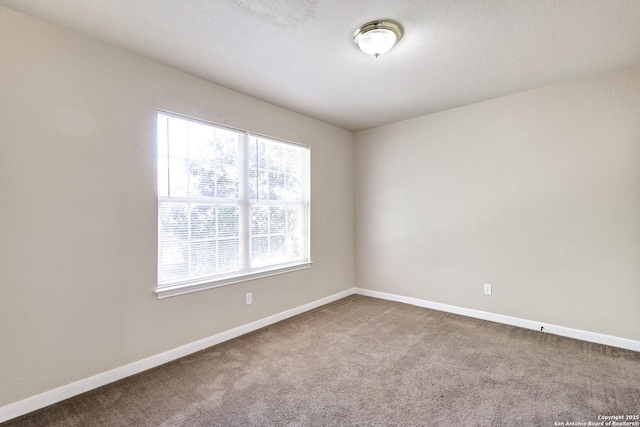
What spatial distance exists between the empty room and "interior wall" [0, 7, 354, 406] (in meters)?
0.01

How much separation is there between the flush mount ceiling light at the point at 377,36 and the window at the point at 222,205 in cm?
158

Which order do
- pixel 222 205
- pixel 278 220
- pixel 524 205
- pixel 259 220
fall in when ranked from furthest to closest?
pixel 278 220 → pixel 259 220 → pixel 524 205 → pixel 222 205

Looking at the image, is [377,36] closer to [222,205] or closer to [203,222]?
[222,205]

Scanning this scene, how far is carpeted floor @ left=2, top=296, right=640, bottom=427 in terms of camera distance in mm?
1845

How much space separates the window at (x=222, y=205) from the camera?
2639mm

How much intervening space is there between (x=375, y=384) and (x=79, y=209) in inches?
98.0

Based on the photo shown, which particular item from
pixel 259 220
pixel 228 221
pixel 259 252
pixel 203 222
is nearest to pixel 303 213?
pixel 259 220

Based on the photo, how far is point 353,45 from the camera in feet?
7.46

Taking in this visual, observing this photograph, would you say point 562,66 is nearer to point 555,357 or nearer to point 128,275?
point 555,357

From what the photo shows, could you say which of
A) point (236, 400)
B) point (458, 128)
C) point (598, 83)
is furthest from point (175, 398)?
point (598, 83)

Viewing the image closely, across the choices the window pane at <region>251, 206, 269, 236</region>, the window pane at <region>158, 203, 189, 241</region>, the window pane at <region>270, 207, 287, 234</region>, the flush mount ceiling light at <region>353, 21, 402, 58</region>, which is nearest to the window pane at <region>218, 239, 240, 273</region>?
the window pane at <region>251, 206, 269, 236</region>

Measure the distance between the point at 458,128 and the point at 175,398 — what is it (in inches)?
153

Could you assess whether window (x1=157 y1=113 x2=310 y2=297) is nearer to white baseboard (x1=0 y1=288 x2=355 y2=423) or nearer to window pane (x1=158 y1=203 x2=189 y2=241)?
window pane (x1=158 y1=203 x2=189 y2=241)

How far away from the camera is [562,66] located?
103 inches
